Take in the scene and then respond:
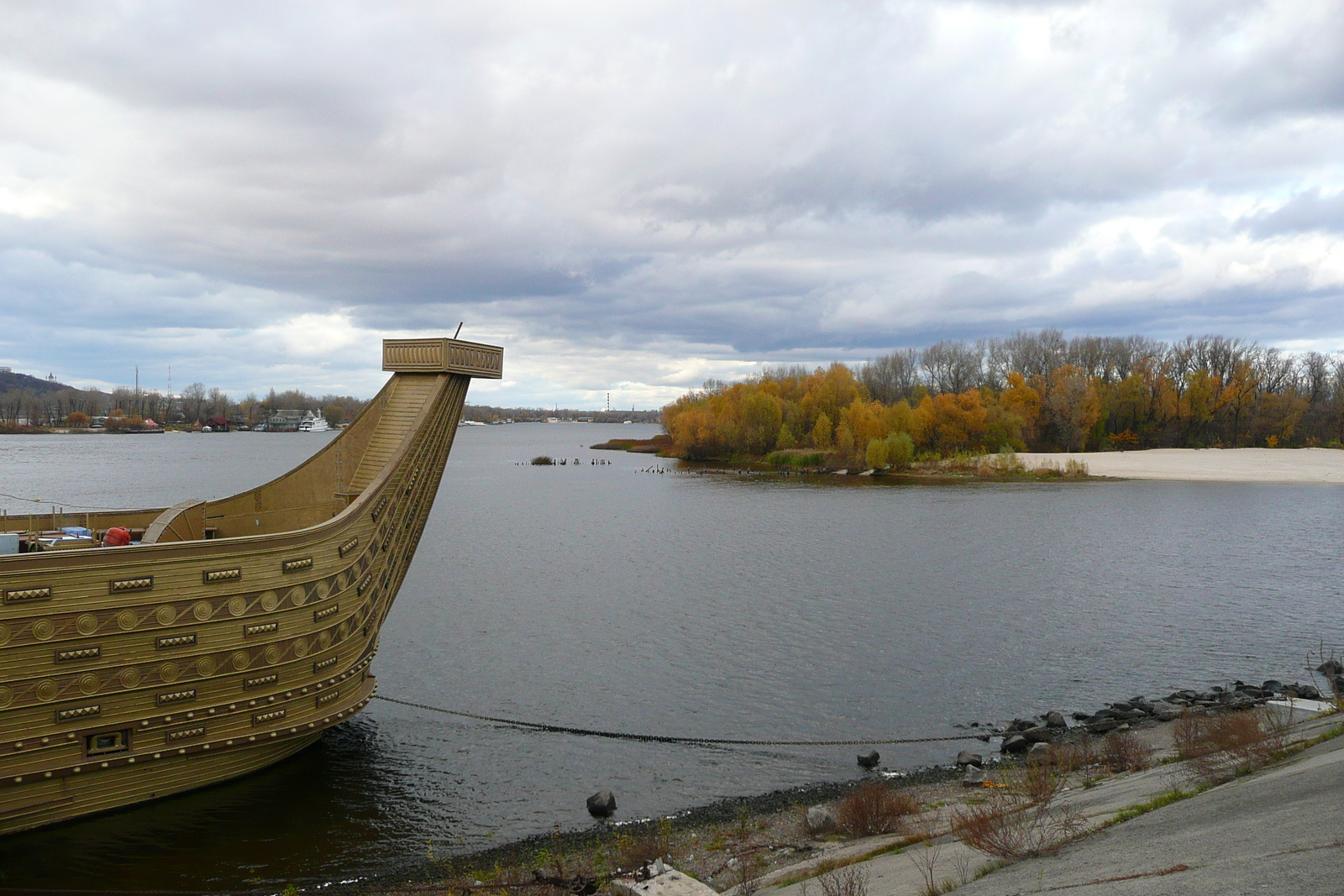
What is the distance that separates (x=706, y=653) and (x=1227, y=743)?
12.6 m

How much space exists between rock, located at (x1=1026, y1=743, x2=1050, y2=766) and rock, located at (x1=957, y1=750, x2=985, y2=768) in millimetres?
863

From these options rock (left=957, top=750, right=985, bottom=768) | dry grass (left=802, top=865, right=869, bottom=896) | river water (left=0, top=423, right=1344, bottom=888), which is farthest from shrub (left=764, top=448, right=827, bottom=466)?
dry grass (left=802, top=865, right=869, bottom=896)

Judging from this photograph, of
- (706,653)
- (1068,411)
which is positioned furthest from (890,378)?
→ (706,653)

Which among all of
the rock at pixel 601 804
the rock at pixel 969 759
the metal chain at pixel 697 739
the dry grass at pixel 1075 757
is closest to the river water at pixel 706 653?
the metal chain at pixel 697 739

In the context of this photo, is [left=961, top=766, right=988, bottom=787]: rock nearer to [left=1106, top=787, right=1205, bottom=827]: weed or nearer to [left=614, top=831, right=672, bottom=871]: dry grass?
[left=1106, top=787, right=1205, bottom=827]: weed

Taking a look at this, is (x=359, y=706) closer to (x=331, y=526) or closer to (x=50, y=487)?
(x=331, y=526)

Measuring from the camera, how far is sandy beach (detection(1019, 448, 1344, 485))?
75312 mm

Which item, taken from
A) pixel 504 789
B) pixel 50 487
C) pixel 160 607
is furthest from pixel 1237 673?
pixel 50 487

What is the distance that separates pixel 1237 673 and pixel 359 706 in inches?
833

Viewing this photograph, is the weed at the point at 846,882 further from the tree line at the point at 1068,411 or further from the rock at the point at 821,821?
the tree line at the point at 1068,411

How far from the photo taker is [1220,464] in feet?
273

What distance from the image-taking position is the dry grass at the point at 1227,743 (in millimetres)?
11805

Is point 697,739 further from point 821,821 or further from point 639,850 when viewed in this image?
point 639,850

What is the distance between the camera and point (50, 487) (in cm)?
6300
